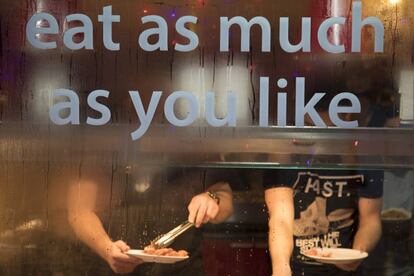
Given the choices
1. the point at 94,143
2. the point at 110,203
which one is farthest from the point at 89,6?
the point at 110,203

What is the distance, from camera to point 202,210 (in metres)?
2.33

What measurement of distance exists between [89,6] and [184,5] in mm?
317

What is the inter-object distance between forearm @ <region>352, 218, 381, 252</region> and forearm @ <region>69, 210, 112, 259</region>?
0.85 m

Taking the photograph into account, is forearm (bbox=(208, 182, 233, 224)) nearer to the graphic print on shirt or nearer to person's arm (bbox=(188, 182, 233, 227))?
person's arm (bbox=(188, 182, 233, 227))

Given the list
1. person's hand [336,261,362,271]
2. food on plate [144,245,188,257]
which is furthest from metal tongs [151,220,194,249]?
person's hand [336,261,362,271]

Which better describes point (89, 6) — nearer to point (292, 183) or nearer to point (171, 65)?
point (171, 65)

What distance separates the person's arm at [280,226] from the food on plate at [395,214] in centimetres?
32

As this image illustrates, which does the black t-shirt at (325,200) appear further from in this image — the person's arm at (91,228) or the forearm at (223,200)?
the person's arm at (91,228)

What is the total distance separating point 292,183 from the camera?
90.6 inches

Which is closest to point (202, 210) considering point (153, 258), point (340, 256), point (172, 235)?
point (172, 235)

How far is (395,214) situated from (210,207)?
63 centimetres

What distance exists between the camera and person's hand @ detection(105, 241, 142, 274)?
2336 mm

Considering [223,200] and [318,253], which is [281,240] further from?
[223,200]

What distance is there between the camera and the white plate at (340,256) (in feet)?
7.63
